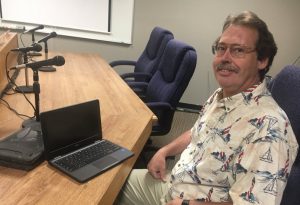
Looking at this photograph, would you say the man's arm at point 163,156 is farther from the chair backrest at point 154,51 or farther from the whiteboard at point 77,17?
the whiteboard at point 77,17

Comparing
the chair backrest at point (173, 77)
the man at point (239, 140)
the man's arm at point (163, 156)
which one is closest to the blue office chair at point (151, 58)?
the chair backrest at point (173, 77)

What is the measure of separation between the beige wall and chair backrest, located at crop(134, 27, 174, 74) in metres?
0.71

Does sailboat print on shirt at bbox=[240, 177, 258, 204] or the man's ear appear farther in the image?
the man's ear

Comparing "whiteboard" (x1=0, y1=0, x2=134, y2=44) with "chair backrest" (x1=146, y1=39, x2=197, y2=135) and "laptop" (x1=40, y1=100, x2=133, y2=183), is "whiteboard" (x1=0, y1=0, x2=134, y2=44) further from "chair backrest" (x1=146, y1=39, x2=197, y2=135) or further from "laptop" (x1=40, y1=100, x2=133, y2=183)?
"laptop" (x1=40, y1=100, x2=133, y2=183)

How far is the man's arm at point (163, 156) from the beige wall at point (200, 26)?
8.14 ft

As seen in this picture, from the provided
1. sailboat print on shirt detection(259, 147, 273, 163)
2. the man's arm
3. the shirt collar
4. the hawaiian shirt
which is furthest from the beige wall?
sailboat print on shirt detection(259, 147, 273, 163)

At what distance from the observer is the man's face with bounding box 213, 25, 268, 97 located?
1215 mm

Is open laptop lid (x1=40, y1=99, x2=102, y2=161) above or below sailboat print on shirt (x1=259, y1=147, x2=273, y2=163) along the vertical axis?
below

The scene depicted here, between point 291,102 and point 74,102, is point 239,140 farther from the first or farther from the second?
point 74,102

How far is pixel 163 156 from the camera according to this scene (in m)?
1.54

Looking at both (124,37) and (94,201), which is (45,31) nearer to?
(124,37)

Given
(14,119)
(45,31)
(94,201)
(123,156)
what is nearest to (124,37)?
(45,31)

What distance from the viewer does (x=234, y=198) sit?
1.00 m

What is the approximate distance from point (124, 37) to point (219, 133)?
2.95 m
